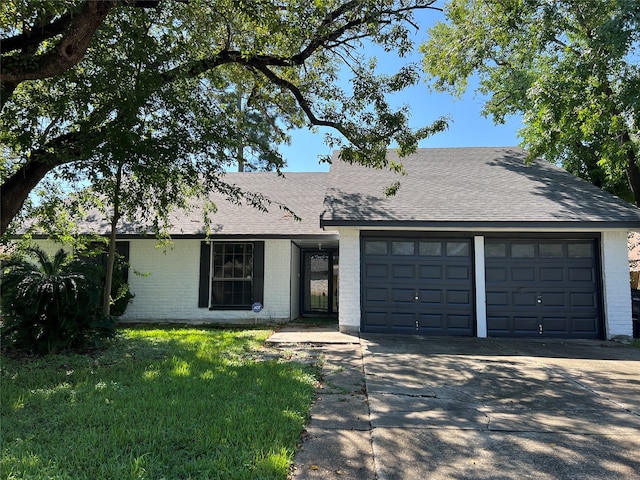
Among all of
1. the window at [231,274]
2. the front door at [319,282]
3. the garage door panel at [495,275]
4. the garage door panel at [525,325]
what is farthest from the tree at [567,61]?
the window at [231,274]

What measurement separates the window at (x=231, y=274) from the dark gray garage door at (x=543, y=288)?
6.01 metres

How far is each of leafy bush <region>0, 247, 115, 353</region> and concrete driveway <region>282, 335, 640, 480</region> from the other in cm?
423

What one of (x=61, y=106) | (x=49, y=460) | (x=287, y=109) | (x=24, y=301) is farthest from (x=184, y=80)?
(x=49, y=460)

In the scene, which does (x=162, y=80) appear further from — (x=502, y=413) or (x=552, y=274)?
(x=552, y=274)

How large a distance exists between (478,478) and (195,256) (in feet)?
32.2

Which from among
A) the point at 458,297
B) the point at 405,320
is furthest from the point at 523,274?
the point at 405,320

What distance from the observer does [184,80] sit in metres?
6.98

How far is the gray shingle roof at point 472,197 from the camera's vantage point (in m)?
9.14

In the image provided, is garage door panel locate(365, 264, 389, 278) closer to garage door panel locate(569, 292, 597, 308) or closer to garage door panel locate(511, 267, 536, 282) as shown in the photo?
garage door panel locate(511, 267, 536, 282)

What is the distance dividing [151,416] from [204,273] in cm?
778

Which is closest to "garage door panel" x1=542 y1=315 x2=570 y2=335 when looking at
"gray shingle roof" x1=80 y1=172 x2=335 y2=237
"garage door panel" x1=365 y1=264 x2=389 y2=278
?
"garage door panel" x1=365 y1=264 x2=389 y2=278

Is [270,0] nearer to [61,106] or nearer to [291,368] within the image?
[61,106]

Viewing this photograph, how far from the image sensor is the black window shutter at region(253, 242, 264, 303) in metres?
11.3

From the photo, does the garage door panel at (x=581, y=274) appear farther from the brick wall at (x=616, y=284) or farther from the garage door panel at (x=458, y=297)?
the garage door panel at (x=458, y=297)
